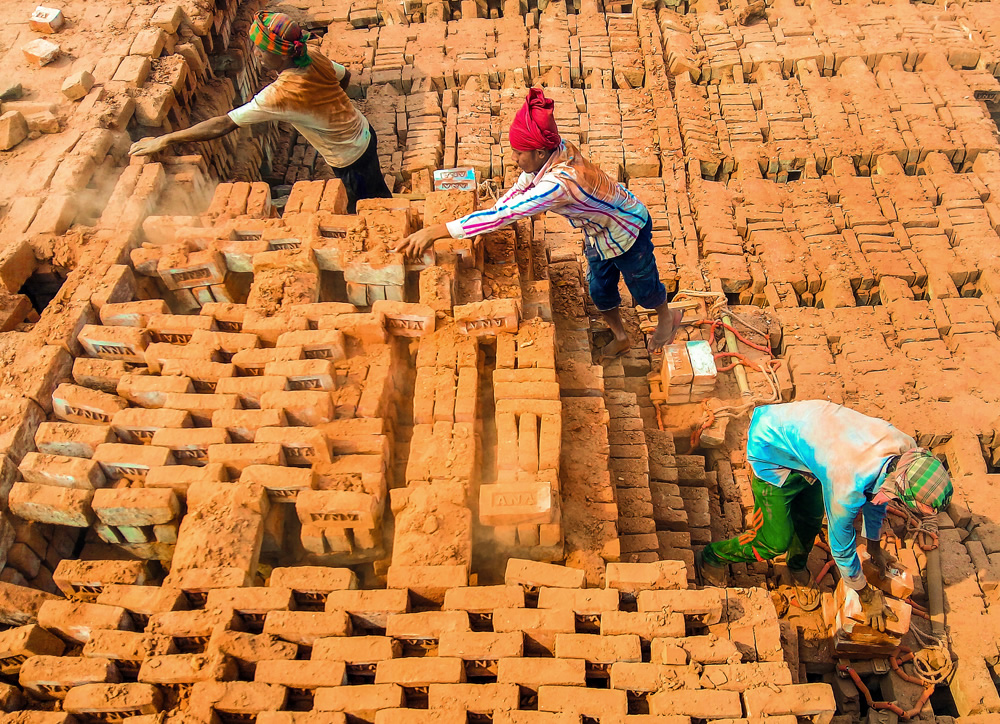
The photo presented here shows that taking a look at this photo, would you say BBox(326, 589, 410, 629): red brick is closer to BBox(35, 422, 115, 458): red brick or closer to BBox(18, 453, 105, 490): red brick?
BBox(18, 453, 105, 490): red brick

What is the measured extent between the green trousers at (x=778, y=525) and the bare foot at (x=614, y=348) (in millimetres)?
1649

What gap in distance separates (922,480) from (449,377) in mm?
2303

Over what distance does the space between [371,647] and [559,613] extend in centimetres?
82

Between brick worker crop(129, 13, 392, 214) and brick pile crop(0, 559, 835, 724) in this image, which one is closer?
brick pile crop(0, 559, 835, 724)

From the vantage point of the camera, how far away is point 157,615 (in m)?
3.26

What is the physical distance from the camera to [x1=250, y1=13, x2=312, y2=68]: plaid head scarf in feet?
15.3

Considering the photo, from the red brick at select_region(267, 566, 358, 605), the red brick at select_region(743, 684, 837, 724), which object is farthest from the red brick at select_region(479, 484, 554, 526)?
the red brick at select_region(743, 684, 837, 724)

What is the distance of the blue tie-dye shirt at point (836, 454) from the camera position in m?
3.33

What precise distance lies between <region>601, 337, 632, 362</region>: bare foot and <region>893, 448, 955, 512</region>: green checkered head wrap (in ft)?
8.42

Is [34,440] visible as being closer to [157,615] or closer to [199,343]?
[199,343]

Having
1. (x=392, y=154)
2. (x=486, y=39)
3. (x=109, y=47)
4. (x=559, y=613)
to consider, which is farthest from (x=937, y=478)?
(x=109, y=47)

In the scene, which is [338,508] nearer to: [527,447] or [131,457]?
[527,447]

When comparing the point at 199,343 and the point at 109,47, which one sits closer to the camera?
the point at 199,343

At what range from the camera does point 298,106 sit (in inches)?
196
